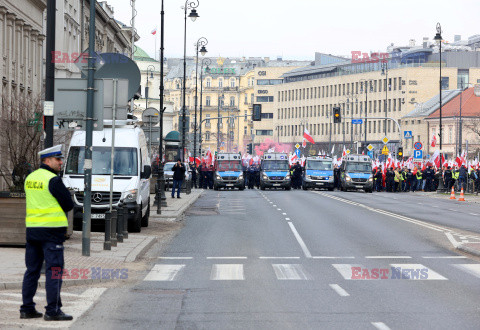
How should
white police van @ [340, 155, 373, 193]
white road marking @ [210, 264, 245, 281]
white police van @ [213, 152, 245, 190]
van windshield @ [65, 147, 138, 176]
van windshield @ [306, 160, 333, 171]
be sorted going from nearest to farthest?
white road marking @ [210, 264, 245, 281] → van windshield @ [65, 147, 138, 176] → white police van @ [340, 155, 373, 193] → white police van @ [213, 152, 245, 190] → van windshield @ [306, 160, 333, 171]

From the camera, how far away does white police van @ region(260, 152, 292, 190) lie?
6669cm

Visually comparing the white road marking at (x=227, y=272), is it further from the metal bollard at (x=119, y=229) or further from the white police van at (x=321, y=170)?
the white police van at (x=321, y=170)


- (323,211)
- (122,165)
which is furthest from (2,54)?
(122,165)

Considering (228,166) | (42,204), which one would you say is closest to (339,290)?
(42,204)

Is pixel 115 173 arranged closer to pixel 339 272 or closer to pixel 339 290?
pixel 339 272

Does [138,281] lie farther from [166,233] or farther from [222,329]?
[166,233]

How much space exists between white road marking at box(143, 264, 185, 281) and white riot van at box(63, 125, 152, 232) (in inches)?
274

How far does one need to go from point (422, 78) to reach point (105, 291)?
452 feet

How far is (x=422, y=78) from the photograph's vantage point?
485ft

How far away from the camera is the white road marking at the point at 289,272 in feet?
51.1

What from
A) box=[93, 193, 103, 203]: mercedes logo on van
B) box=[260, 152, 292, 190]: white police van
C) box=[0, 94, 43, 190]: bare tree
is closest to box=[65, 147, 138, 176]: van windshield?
box=[93, 193, 103, 203]: mercedes logo on van

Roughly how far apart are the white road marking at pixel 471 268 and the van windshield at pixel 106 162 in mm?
10046

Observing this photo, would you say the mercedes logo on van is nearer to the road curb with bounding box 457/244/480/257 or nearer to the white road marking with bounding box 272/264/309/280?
the white road marking with bounding box 272/264/309/280

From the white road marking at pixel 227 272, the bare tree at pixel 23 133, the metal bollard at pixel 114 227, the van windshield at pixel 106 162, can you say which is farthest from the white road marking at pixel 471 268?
the bare tree at pixel 23 133
